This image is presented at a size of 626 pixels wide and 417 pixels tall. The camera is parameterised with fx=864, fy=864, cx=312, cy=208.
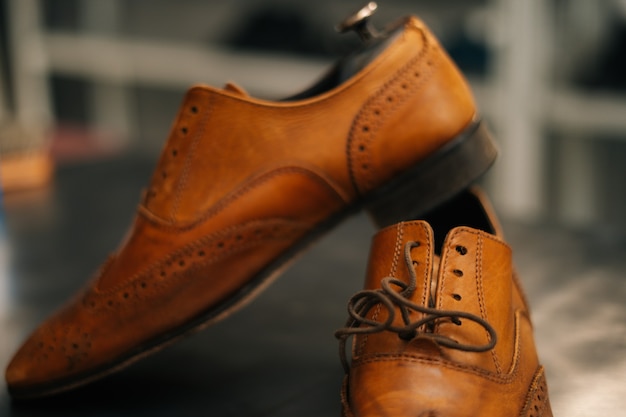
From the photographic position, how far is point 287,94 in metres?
1.74

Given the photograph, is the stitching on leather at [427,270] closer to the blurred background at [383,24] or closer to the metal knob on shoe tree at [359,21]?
the metal knob on shoe tree at [359,21]

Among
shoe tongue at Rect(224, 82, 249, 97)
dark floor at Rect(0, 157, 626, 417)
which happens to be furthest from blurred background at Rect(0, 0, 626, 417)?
shoe tongue at Rect(224, 82, 249, 97)

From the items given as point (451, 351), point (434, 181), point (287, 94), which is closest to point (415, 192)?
point (434, 181)

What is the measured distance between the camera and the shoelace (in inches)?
22.2

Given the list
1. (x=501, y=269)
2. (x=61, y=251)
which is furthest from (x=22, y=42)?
(x=501, y=269)

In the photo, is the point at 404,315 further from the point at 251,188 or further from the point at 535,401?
the point at 251,188

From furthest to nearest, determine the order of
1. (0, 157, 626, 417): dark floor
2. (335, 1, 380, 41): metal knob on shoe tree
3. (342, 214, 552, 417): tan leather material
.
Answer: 1. (335, 1, 380, 41): metal knob on shoe tree
2. (0, 157, 626, 417): dark floor
3. (342, 214, 552, 417): tan leather material

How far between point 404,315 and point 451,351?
0.04 m

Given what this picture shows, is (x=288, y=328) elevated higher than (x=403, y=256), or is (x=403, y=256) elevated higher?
(x=403, y=256)

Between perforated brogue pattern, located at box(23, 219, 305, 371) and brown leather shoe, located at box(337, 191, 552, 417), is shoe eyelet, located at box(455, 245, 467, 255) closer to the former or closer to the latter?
brown leather shoe, located at box(337, 191, 552, 417)

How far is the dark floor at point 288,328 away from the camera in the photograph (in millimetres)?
694

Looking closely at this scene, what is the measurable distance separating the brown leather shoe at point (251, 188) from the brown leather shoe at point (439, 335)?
0.15m

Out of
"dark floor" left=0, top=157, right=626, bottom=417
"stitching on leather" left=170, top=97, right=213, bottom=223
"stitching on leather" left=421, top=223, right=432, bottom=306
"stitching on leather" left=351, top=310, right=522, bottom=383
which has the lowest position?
"dark floor" left=0, top=157, right=626, bottom=417

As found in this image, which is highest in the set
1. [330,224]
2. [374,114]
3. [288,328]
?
[374,114]
